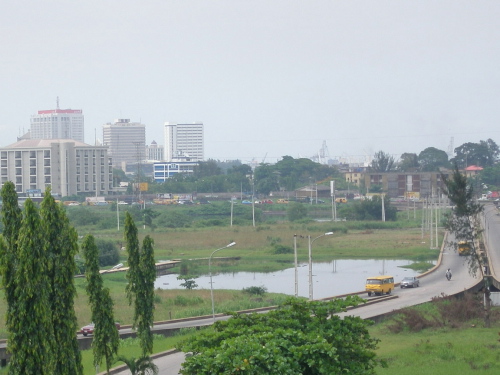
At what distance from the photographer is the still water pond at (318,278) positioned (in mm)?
43094

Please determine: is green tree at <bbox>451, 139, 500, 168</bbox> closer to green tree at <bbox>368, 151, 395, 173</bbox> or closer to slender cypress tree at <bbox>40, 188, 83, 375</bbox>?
green tree at <bbox>368, 151, 395, 173</bbox>

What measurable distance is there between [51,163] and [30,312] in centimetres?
9962

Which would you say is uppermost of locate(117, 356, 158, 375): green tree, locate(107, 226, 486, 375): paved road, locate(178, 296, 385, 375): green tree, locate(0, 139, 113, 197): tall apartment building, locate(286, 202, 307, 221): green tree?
locate(0, 139, 113, 197): tall apartment building

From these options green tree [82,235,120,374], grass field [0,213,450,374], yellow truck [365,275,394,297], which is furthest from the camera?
yellow truck [365,275,394,297]

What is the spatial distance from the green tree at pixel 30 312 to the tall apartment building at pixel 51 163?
97483 mm

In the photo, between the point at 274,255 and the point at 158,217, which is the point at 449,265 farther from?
the point at 158,217

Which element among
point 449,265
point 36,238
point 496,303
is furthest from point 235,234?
point 36,238

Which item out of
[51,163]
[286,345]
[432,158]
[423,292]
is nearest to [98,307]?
[286,345]

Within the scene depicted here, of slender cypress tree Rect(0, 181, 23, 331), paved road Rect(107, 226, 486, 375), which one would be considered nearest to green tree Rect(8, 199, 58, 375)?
slender cypress tree Rect(0, 181, 23, 331)

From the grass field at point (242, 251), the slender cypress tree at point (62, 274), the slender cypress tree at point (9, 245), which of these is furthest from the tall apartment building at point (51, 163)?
the slender cypress tree at point (9, 245)

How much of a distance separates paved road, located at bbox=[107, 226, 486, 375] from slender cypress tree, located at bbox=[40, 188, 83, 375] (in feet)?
19.9

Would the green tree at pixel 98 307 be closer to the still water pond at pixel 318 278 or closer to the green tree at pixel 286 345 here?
the green tree at pixel 286 345

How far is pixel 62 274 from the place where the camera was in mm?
16266

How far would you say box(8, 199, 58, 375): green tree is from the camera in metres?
14.4
